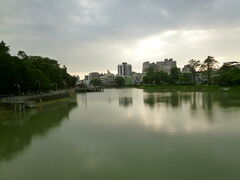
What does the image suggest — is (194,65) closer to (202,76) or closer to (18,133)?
(202,76)

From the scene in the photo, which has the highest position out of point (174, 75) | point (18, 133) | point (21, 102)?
point (174, 75)

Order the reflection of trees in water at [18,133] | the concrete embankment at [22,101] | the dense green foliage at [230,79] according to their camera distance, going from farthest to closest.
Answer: the dense green foliage at [230,79]
the concrete embankment at [22,101]
the reflection of trees in water at [18,133]

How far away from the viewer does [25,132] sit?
933 inches

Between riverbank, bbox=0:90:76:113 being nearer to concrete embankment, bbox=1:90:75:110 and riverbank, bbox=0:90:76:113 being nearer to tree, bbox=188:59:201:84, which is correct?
concrete embankment, bbox=1:90:75:110

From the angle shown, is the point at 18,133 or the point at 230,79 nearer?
the point at 18,133

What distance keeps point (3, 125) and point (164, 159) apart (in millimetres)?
19916

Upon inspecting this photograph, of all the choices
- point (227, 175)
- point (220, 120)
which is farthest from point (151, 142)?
point (220, 120)

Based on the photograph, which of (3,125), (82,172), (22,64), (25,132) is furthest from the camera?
(22,64)

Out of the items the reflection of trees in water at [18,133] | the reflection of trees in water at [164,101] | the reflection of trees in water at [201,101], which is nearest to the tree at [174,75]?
the reflection of trees in water at [201,101]

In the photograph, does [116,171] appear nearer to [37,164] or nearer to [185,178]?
[185,178]

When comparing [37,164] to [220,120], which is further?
[220,120]

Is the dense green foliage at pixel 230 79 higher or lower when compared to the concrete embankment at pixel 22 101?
higher

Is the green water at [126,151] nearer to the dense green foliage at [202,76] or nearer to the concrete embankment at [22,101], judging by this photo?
the concrete embankment at [22,101]

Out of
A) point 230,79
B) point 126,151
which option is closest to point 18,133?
point 126,151
